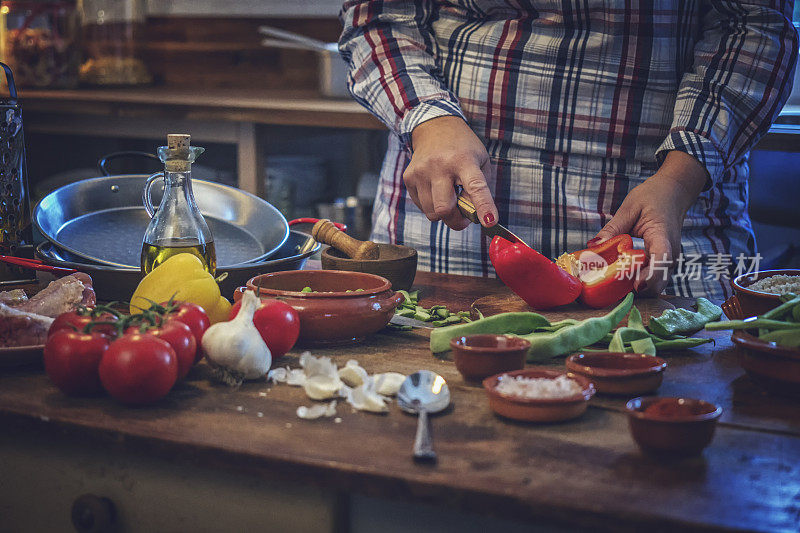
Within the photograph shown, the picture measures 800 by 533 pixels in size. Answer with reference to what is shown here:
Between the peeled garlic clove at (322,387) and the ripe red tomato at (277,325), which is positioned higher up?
the ripe red tomato at (277,325)

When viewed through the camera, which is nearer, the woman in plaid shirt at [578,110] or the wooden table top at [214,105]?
the woman in plaid shirt at [578,110]

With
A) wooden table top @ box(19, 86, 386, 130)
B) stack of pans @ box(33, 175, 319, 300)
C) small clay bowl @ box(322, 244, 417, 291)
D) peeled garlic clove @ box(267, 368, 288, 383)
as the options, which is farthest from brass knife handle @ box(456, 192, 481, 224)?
wooden table top @ box(19, 86, 386, 130)

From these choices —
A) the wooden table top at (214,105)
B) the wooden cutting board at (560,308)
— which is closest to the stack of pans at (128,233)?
the wooden cutting board at (560,308)

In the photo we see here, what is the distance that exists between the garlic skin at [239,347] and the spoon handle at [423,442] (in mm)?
226

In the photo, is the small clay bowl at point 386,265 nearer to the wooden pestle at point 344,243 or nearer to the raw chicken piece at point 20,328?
→ the wooden pestle at point 344,243

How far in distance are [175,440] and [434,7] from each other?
1.19m

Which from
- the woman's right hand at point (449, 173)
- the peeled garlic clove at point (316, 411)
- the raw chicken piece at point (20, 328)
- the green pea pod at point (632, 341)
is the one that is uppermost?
the woman's right hand at point (449, 173)

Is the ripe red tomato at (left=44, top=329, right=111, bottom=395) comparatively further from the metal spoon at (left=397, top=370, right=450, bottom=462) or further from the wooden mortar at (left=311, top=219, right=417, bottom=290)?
the wooden mortar at (left=311, top=219, right=417, bottom=290)

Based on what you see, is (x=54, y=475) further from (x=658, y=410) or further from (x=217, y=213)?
(x=217, y=213)

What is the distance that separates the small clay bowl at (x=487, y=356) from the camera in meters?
0.97

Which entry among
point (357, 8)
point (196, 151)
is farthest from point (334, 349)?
point (357, 8)

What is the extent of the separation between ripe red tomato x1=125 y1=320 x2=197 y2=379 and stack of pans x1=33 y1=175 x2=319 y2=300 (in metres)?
0.33

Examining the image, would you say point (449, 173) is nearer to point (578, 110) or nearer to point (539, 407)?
point (578, 110)

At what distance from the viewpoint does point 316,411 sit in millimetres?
882
